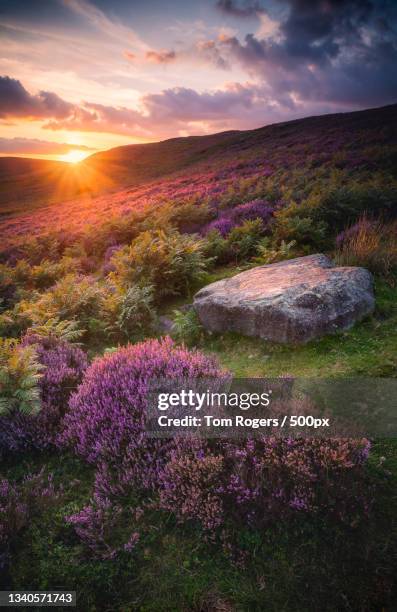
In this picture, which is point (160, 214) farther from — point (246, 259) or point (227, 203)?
point (246, 259)

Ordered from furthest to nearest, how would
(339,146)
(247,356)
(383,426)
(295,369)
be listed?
(339,146), (247,356), (295,369), (383,426)

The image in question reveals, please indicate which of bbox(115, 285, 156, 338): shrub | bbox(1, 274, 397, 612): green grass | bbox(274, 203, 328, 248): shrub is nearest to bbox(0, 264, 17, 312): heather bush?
bbox(115, 285, 156, 338): shrub

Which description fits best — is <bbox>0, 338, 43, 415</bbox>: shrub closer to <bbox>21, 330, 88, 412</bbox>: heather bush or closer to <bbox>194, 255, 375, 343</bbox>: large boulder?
<bbox>21, 330, 88, 412</bbox>: heather bush

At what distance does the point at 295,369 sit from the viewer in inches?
190

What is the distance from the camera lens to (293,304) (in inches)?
209

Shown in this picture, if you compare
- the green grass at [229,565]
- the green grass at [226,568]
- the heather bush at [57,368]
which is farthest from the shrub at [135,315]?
the green grass at [226,568]

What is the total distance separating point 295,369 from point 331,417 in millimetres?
1235

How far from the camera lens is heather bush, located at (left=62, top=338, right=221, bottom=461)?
3631 millimetres

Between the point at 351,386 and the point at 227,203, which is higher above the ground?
the point at 227,203

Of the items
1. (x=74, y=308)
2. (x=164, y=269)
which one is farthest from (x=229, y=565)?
(x=164, y=269)

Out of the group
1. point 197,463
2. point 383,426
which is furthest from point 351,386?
point 197,463

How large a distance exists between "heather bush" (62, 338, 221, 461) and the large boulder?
1429 mm

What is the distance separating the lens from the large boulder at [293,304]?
528 centimetres

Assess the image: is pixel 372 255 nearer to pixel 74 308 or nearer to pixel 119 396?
pixel 119 396
